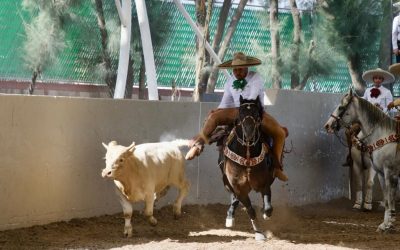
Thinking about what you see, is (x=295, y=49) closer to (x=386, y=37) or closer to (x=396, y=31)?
(x=386, y=37)

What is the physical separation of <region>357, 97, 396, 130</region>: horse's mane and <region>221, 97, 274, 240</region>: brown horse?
2.58 metres

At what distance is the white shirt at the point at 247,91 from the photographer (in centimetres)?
1189

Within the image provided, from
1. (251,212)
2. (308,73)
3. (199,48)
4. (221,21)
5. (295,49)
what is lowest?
(251,212)

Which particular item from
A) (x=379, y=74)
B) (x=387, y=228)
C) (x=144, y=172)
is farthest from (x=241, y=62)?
(x=379, y=74)

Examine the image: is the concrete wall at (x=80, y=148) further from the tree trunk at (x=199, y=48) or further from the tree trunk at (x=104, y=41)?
the tree trunk at (x=104, y=41)

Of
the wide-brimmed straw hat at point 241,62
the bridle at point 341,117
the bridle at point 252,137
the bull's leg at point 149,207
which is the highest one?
the wide-brimmed straw hat at point 241,62

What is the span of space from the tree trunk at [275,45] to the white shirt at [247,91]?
9.74 metres

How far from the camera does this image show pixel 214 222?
45.9 ft

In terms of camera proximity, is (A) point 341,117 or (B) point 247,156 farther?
(A) point 341,117

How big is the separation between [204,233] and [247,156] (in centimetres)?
165

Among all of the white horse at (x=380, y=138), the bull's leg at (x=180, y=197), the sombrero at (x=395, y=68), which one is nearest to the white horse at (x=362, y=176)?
the sombrero at (x=395, y=68)

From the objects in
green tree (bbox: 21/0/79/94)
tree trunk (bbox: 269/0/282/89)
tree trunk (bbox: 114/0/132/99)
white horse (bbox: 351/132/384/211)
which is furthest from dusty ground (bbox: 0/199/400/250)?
tree trunk (bbox: 269/0/282/89)

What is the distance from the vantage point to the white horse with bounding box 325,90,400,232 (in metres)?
13.5

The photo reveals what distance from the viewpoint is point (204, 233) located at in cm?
1263
